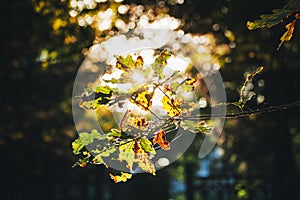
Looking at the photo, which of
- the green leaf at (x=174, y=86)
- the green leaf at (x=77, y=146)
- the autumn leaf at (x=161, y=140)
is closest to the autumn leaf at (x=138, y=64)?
the green leaf at (x=174, y=86)

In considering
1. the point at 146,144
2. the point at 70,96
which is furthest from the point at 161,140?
the point at 70,96

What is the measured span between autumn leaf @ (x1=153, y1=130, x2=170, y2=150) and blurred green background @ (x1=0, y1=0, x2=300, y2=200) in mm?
2911

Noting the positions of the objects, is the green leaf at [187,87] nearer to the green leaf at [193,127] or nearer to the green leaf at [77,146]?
the green leaf at [193,127]

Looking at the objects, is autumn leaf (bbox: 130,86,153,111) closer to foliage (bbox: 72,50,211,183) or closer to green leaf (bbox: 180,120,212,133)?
foliage (bbox: 72,50,211,183)

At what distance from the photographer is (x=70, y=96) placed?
8109 mm

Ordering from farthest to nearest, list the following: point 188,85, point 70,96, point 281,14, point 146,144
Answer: point 70,96 → point 188,85 → point 146,144 → point 281,14

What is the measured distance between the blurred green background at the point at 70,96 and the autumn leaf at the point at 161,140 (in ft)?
9.55

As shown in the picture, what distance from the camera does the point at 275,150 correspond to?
560 centimetres

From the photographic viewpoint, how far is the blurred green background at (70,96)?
4.46 metres

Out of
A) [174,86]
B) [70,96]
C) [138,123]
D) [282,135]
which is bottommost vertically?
[138,123]

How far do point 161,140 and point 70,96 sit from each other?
277 inches

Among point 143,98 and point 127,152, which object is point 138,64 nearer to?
point 143,98

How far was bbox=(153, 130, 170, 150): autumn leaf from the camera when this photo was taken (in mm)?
1340

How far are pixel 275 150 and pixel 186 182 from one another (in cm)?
157
